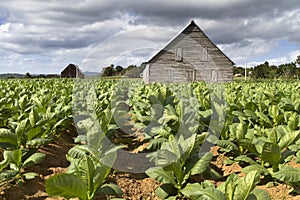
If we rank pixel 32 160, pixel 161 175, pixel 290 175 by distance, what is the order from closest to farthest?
pixel 290 175
pixel 161 175
pixel 32 160

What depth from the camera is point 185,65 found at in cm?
3219

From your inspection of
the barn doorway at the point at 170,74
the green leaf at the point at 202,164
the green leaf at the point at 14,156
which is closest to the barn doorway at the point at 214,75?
the barn doorway at the point at 170,74

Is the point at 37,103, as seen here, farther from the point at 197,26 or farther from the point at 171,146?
the point at 197,26

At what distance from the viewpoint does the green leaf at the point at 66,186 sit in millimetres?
2271

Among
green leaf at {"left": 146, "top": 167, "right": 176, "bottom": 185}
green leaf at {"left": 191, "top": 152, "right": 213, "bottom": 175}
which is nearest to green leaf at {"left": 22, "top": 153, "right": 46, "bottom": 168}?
green leaf at {"left": 146, "top": 167, "right": 176, "bottom": 185}

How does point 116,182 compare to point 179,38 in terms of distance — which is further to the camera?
point 179,38

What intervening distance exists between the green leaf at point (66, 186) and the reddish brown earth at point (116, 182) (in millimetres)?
790

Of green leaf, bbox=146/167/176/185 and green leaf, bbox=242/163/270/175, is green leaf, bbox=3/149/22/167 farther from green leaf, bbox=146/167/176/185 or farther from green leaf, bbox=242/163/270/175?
green leaf, bbox=242/163/270/175

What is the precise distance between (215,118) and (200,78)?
27.2 meters

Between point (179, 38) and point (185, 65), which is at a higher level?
point (179, 38)

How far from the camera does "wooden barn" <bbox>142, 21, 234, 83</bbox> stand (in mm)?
31766

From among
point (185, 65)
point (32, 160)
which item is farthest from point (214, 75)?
point (32, 160)

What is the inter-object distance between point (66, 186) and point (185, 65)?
3035 cm

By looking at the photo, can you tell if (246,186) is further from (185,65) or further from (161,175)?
(185,65)
